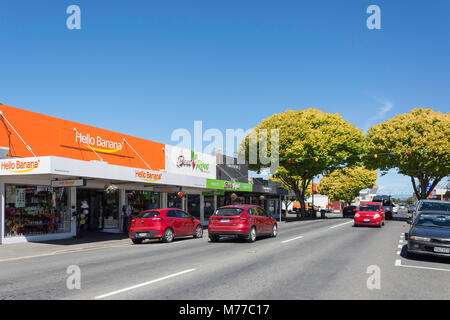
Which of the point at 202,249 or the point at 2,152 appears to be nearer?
the point at 202,249

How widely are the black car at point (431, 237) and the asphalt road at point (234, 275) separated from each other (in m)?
0.36

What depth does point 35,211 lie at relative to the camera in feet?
59.4

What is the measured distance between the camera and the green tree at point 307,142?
37.9m

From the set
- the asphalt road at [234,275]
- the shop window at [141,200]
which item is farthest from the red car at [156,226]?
the shop window at [141,200]

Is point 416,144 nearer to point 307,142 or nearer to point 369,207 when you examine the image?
point 307,142

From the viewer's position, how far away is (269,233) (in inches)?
736

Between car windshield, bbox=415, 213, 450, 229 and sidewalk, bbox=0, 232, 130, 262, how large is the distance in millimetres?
12454

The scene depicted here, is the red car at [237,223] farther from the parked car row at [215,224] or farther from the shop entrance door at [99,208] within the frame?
the shop entrance door at [99,208]

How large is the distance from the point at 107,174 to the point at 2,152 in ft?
14.5

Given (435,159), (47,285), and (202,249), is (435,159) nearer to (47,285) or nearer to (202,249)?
(202,249)

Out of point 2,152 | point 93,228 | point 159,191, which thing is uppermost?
point 2,152

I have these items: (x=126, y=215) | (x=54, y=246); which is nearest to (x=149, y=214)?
(x=54, y=246)

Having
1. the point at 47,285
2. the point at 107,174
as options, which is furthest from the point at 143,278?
the point at 107,174

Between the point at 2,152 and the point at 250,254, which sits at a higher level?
the point at 2,152
